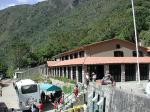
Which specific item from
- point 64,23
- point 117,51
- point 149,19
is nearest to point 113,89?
point 117,51

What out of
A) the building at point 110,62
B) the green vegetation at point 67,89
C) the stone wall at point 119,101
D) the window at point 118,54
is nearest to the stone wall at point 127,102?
the stone wall at point 119,101

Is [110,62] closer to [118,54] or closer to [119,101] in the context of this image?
[118,54]

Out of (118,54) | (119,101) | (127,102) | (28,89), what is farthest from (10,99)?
(127,102)

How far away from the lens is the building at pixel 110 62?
46938mm

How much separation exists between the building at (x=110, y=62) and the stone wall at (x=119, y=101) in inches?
664

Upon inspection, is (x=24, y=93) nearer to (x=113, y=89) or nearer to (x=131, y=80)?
(x=131, y=80)

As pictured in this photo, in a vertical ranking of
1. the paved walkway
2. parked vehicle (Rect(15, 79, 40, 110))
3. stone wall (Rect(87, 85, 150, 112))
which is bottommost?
the paved walkway

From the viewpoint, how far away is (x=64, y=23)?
200 metres

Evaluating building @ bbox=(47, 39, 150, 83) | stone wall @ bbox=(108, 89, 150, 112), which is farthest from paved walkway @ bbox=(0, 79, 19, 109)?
stone wall @ bbox=(108, 89, 150, 112)

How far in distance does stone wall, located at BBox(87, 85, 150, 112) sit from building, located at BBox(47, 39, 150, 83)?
16.9m

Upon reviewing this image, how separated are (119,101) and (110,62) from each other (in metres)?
25.0

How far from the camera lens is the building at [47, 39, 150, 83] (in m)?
46.9

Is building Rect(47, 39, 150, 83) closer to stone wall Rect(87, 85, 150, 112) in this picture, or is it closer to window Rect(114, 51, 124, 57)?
window Rect(114, 51, 124, 57)

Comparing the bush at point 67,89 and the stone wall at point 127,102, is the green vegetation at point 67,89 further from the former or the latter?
the stone wall at point 127,102
